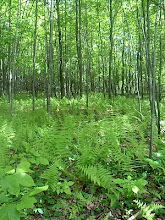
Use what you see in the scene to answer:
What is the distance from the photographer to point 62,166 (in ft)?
9.12

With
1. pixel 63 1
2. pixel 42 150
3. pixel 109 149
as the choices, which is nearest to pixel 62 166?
pixel 42 150

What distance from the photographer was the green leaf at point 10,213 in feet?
3.64

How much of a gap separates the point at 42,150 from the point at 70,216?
1.32 metres

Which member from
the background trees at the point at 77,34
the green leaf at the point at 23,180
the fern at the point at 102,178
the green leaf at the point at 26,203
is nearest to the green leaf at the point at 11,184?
the green leaf at the point at 23,180

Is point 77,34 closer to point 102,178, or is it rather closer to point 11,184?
point 102,178

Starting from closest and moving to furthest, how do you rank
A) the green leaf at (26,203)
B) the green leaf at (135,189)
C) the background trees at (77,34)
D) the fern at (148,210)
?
the green leaf at (26,203), the fern at (148,210), the green leaf at (135,189), the background trees at (77,34)

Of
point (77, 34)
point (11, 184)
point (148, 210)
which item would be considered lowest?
point (148, 210)

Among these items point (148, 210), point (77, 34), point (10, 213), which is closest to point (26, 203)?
point (10, 213)

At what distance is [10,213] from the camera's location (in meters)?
1.12

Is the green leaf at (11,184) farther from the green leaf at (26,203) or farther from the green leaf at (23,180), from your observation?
the green leaf at (26,203)

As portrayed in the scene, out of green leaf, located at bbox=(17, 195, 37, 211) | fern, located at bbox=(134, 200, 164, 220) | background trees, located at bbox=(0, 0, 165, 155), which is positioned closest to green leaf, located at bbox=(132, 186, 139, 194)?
fern, located at bbox=(134, 200, 164, 220)

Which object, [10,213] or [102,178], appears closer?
[10,213]

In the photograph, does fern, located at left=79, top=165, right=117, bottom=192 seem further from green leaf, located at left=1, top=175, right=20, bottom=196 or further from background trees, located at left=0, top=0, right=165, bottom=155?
background trees, located at left=0, top=0, right=165, bottom=155

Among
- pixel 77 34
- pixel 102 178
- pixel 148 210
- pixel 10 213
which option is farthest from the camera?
pixel 77 34
